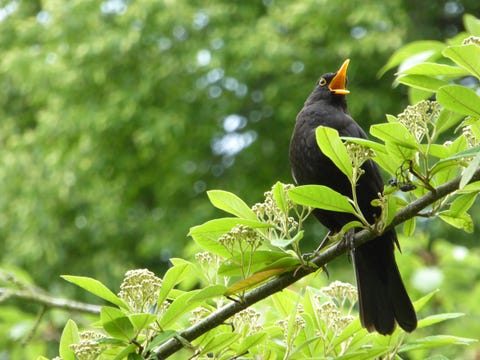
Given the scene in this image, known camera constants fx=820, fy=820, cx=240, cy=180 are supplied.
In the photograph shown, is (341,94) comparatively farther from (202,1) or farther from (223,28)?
(202,1)

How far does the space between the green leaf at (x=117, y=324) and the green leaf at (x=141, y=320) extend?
0.06 ft

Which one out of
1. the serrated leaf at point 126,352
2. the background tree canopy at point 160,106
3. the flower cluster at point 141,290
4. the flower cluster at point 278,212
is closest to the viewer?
the serrated leaf at point 126,352

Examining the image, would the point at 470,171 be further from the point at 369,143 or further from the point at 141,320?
the point at 141,320

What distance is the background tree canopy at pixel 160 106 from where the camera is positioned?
32.1 feet

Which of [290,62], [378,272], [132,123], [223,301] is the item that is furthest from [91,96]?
[223,301]

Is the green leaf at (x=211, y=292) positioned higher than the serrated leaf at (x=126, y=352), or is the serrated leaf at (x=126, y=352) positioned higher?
the green leaf at (x=211, y=292)

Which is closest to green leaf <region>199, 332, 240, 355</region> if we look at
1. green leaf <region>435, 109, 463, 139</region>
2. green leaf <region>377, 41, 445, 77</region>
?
green leaf <region>435, 109, 463, 139</region>

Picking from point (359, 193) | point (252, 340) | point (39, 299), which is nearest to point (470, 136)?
point (252, 340)

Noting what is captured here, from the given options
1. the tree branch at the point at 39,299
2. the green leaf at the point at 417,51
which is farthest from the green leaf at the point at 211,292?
the green leaf at the point at 417,51

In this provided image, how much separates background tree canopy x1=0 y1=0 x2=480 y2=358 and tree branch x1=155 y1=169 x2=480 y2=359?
24.8 feet

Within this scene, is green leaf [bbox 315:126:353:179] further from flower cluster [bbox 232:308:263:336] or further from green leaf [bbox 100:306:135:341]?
green leaf [bbox 100:306:135:341]

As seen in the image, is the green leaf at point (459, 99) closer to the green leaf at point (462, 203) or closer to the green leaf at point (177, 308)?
the green leaf at point (462, 203)

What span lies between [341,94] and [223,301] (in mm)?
1897

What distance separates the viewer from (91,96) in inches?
428
